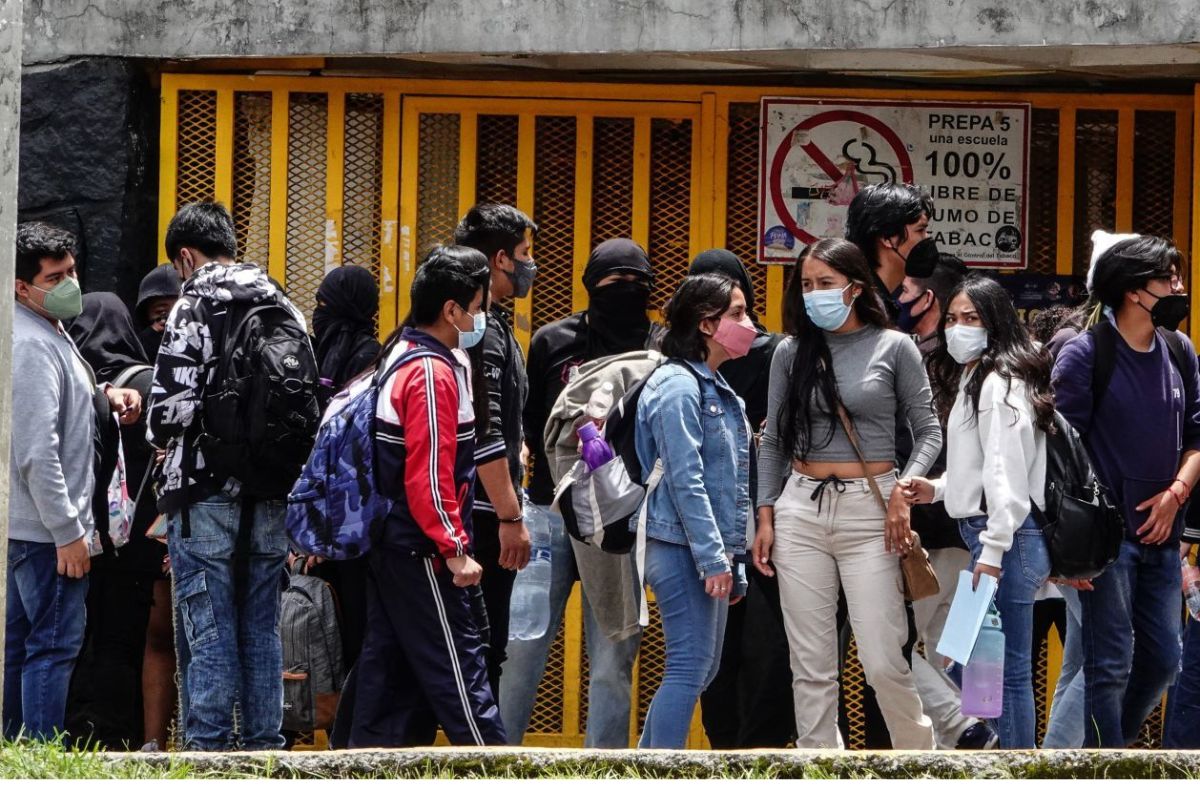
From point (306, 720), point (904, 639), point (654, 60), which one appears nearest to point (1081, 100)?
point (654, 60)

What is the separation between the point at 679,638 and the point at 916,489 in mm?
897

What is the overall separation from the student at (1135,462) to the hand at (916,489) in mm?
737

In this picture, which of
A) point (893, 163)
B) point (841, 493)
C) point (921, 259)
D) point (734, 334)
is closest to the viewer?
point (841, 493)

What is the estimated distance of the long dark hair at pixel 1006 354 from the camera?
21.8ft

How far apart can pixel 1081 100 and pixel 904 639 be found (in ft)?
10.6

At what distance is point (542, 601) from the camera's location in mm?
7355

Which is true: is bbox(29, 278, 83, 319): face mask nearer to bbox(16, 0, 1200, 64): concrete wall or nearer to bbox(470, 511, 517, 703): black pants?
bbox(470, 511, 517, 703): black pants

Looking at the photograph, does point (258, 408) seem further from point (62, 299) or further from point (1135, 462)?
point (1135, 462)

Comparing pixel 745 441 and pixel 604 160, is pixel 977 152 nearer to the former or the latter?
pixel 604 160

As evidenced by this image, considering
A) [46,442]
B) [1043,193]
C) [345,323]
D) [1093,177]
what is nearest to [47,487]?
[46,442]

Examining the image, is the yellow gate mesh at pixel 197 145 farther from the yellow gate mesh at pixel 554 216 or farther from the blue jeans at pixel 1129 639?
the blue jeans at pixel 1129 639

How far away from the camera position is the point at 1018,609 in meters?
6.64

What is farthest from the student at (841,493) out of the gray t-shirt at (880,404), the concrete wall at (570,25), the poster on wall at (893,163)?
the poster on wall at (893,163)

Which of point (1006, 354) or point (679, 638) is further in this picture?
point (1006, 354)
